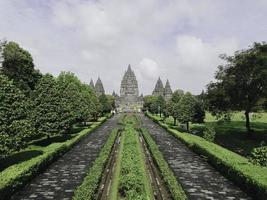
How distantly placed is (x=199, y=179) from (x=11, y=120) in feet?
48.0

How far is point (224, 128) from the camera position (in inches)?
2093

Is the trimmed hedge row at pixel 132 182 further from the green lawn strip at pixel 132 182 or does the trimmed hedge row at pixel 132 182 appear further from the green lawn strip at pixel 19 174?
the green lawn strip at pixel 19 174

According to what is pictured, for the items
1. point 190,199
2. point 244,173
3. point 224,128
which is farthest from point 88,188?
point 224,128

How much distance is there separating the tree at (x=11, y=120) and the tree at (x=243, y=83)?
2869cm

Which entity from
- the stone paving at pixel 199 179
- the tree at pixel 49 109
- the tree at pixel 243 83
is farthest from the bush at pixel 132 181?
the tree at pixel 243 83

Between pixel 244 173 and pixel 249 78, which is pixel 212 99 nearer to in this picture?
pixel 249 78

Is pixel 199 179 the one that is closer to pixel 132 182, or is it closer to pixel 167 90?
pixel 132 182

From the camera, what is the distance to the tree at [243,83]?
4156 cm

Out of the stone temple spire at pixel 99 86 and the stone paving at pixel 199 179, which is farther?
the stone temple spire at pixel 99 86

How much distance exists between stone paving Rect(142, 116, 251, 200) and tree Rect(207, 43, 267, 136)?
15.5 m

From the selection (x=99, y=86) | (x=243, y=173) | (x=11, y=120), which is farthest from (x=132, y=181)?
(x=99, y=86)

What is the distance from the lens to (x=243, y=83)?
143 ft

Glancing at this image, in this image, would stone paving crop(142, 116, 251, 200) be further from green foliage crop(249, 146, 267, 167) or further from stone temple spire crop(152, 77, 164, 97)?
stone temple spire crop(152, 77, 164, 97)

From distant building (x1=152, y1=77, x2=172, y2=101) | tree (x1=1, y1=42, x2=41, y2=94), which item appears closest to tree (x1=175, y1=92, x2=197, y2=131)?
tree (x1=1, y1=42, x2=41, y2=94)
